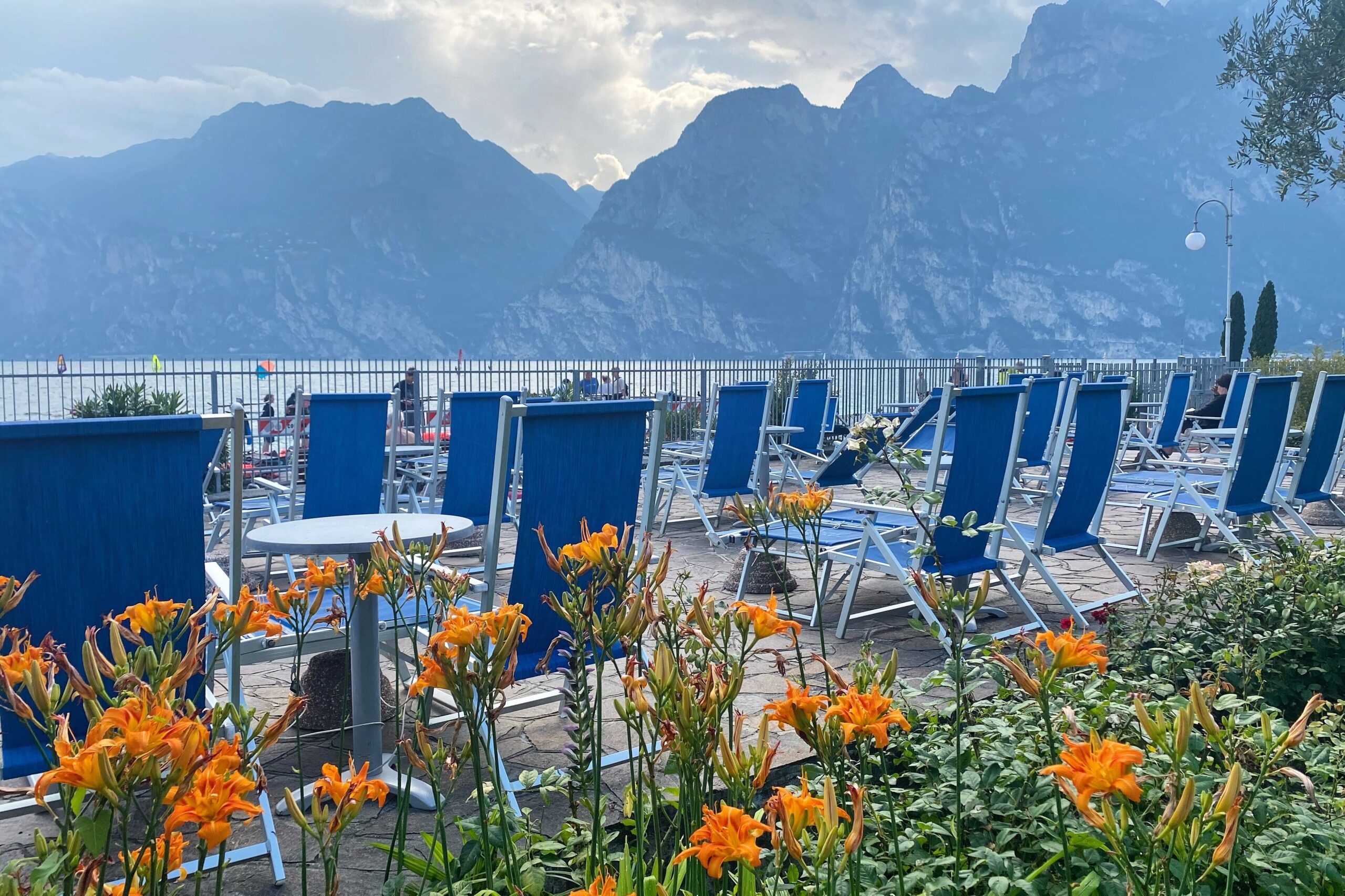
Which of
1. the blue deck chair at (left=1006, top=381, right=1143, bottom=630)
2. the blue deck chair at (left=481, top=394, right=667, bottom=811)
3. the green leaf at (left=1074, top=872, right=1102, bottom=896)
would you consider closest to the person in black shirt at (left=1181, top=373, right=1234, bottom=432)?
the blue deck chair at (left=1006, top=381, right=1143, bottom=630)

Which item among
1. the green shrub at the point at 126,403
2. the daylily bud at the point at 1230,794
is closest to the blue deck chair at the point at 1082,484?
the daylily bud at the point at 1230,794

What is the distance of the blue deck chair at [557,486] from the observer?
8.62ft

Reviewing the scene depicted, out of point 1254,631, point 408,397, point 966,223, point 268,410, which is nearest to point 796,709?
point 1254,631

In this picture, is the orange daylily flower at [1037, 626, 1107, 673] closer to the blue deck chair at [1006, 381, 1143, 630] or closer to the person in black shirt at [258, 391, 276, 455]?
the blue deck chair at [1006, 381, 1143, 630]

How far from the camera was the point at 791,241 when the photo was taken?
134625mm

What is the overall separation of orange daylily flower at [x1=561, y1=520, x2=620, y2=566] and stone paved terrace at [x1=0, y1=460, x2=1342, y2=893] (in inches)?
16.7

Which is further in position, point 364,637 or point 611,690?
point 611,690

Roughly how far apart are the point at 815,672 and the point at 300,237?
526 feet

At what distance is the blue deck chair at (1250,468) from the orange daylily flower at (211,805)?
557 centimetres

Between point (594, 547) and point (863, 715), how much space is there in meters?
0.33

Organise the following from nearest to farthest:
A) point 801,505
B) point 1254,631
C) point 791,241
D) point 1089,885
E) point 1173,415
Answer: point 1089,885 → point 801,505 → point 1254,631 → point 1173,415 → point 791,241

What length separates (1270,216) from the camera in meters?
117

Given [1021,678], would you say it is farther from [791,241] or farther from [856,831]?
[791,241]

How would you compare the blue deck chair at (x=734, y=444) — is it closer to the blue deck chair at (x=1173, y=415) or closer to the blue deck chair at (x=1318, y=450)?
the blue deck chair at (x=1318, y=450)
